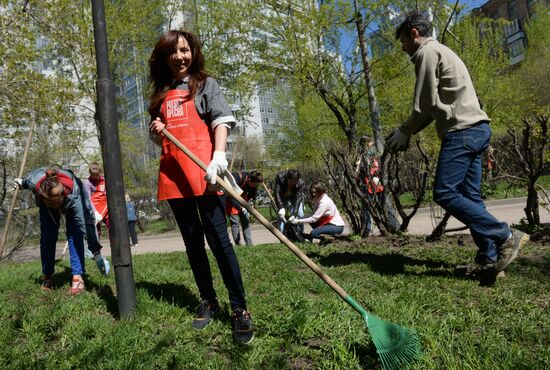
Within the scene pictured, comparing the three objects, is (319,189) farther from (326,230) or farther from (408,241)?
(408,241)

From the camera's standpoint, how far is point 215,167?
2469 millimetres

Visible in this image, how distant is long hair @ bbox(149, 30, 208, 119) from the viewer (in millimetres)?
2746

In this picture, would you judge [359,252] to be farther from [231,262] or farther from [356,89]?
[356,89]

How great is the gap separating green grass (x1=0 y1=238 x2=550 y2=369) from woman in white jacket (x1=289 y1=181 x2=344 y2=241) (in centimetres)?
281

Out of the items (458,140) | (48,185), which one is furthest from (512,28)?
(48,185)

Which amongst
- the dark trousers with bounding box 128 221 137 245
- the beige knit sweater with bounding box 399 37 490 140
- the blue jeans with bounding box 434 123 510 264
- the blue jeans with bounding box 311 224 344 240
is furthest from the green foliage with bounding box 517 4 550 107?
the blue jeans with bounding box 434 123 510 264

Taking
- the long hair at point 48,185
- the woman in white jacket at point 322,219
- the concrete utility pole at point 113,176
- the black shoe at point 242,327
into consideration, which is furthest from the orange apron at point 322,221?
the black shoe at point 242,327

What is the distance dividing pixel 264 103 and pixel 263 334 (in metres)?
70.9

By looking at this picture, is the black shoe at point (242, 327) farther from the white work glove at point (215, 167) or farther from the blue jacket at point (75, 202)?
the blue jacket at point (75, 202)

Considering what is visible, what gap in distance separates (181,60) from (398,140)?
1819 millimetres

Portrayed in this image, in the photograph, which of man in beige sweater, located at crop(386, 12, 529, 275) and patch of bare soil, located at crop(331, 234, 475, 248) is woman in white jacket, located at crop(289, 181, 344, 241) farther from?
man in beige sweater, located at crop(386, 12, 529, 275)

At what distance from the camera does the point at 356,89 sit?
42.5 ft

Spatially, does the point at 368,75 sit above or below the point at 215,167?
above

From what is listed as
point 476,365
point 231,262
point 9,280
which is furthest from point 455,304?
point 9,280
